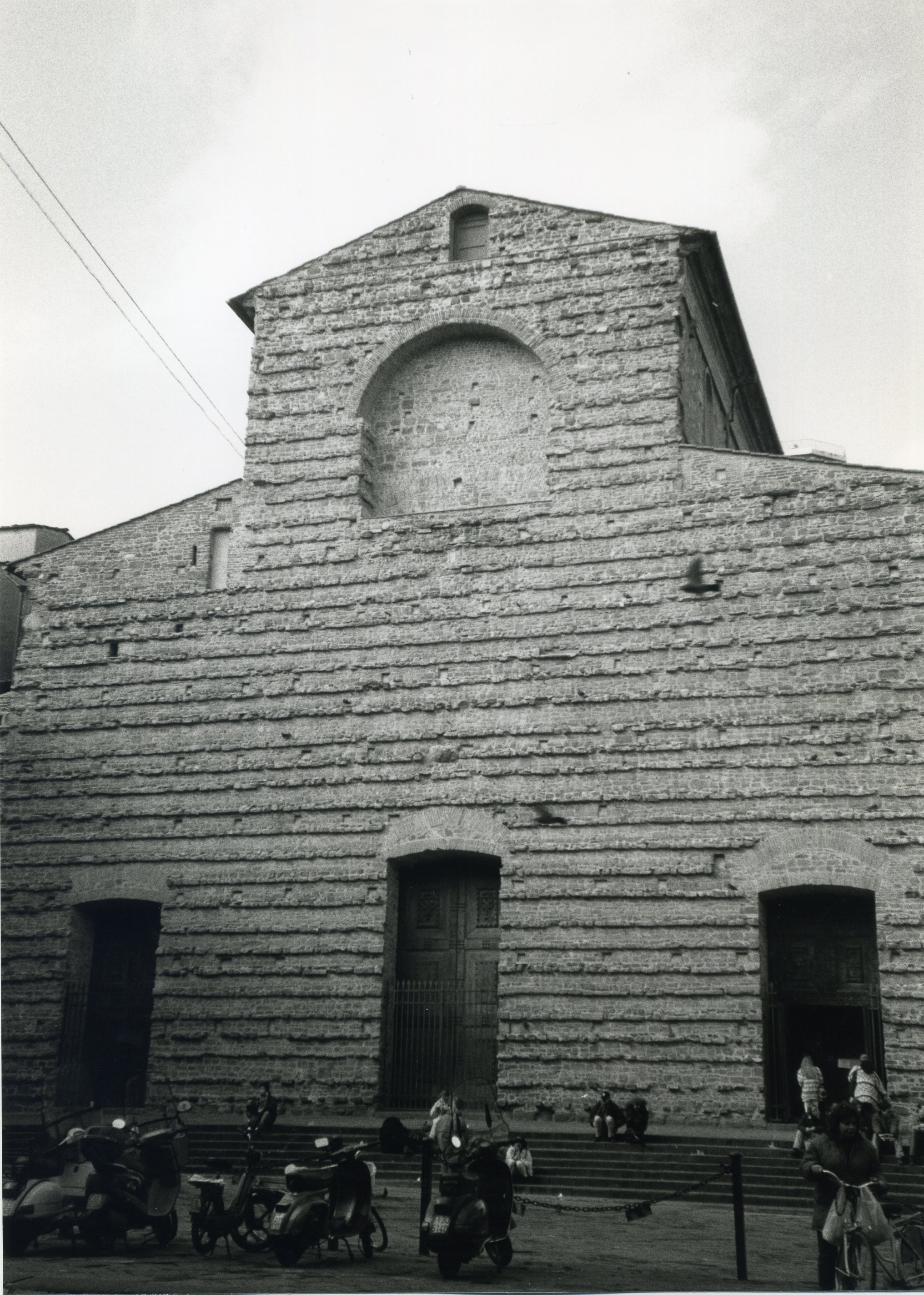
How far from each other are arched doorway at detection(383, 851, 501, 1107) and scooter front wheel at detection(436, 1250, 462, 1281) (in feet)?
18.2

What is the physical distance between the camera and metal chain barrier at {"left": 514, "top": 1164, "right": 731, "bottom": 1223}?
9039 millimetres

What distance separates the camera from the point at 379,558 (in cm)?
1522

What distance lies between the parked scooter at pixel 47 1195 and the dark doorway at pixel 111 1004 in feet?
17.7

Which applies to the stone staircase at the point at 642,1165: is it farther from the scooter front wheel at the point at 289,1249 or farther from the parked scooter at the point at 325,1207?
the scooter front wheel at the point at 289,1249

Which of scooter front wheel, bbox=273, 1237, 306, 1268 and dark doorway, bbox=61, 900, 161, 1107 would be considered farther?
dark doorway, bbox=61, 900, 161, 1107

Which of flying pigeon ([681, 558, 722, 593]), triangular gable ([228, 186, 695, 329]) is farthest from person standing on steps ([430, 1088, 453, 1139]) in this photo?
triangular gable ([228, 186, 695, 329])

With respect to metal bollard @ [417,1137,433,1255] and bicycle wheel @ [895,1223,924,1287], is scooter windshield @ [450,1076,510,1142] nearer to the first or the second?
metal bollard @ [417,1137,433,1255]

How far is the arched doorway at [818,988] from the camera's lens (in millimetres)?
12602

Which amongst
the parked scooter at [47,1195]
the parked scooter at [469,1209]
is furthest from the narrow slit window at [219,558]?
the parked scooter at [469,1209]

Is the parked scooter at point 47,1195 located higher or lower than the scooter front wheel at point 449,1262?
higher

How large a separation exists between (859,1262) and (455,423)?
10542 millimetres

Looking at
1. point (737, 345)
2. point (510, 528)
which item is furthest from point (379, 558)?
point (737, 345)

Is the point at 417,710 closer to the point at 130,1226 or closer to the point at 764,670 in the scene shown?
the point at 764,670

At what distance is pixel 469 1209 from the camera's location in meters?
7.84
